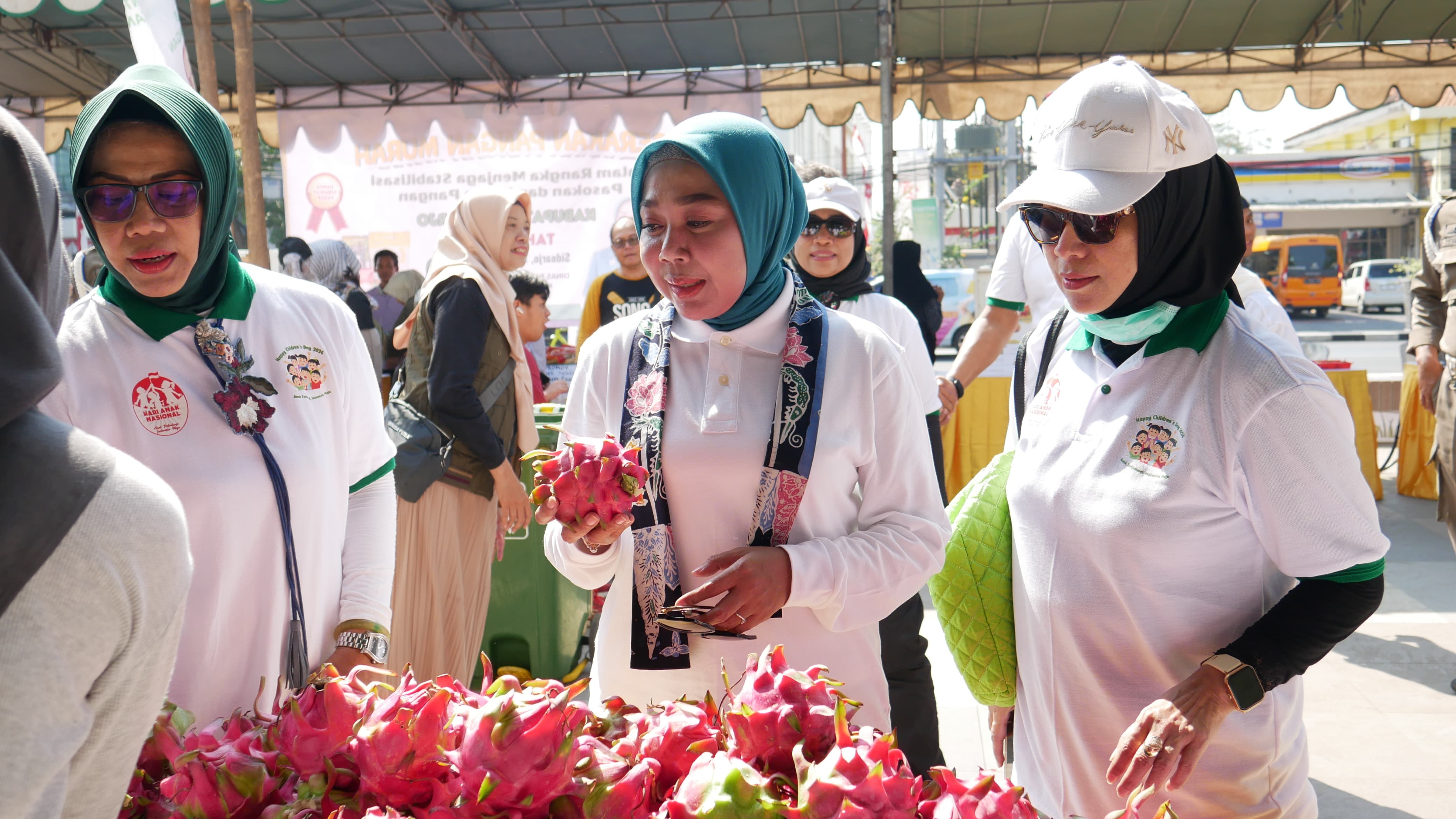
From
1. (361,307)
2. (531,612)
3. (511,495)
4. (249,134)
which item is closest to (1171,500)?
(511,495)

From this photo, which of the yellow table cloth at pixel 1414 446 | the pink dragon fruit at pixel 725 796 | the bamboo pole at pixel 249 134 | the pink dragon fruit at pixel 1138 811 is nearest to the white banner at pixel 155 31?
the bamboo pole at pixel 249 134

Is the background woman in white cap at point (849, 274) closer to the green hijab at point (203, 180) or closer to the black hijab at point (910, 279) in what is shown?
the black hijab at point (910, 279)

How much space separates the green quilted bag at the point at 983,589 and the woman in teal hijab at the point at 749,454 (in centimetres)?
11

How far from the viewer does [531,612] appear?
13.8 feet

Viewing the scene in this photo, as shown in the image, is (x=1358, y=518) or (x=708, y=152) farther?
(x=708, y=152)

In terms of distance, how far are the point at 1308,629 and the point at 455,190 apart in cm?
899

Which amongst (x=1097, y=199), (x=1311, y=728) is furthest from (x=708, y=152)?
(x=1311, y=728)

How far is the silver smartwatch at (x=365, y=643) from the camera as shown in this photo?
186cm

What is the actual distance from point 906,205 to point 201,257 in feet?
129

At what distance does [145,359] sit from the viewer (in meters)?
1.69

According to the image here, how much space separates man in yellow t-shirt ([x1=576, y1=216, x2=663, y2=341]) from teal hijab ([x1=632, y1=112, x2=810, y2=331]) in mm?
3593

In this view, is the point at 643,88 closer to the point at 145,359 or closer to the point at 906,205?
the point at 145,359

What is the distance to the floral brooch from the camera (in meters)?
1.70

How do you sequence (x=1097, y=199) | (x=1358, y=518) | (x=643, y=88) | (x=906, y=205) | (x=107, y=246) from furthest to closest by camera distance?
(x=906, y=205)
(x=643, y=88)
(x=107, y=246)
(x=1097, y=199)
(x=1358, y=518)
